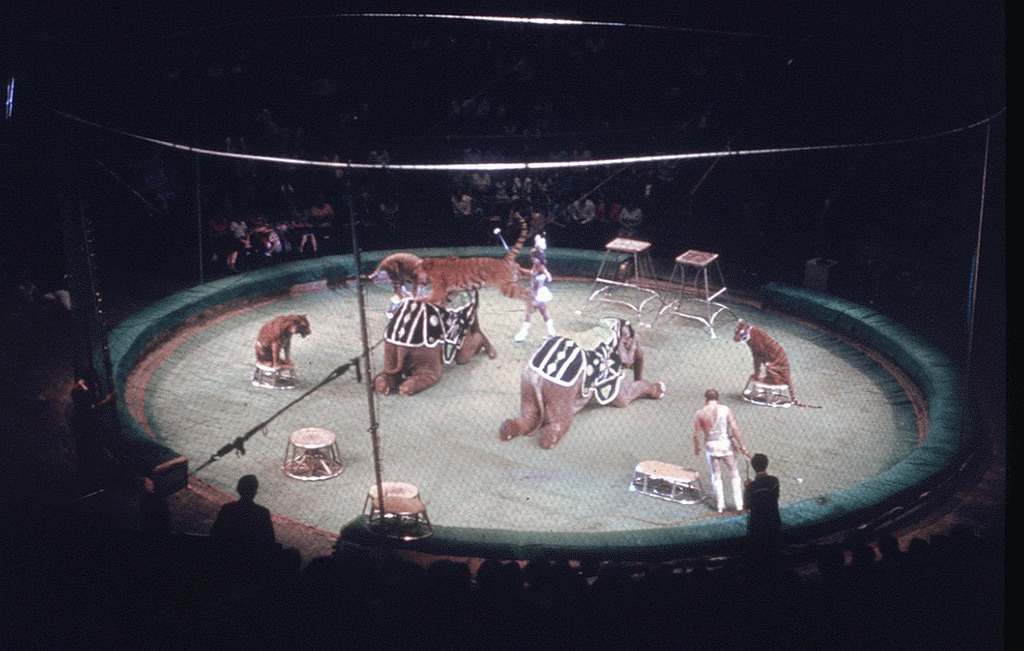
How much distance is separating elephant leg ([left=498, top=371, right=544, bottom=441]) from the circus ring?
13 cm

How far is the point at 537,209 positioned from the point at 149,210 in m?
6.80

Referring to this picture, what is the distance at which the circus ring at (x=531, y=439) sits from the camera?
7.36 m

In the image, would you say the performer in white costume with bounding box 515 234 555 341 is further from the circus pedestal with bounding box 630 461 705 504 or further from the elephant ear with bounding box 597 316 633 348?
the circus pedestal with bounding box 630 461 705 504

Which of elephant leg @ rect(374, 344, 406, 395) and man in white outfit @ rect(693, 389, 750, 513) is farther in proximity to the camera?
elephant leg @ rect(374, 344, 406, 395)

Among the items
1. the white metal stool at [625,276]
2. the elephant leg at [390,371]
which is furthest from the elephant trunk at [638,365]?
the white metal stool at [625,276]

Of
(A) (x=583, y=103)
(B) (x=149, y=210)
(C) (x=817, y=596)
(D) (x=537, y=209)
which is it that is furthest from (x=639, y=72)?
(C) (x=817, y=596)

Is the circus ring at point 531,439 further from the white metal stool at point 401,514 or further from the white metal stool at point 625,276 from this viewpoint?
the white metal stool at point 625,276

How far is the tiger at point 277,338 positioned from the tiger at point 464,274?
1.51 metres

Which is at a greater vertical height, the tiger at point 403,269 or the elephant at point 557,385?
Answer: the tiger at point 403,269

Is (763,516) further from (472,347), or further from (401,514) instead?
(472,347)

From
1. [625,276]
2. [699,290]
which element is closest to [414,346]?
[625,276]

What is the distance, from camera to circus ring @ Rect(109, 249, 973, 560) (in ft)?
24.2

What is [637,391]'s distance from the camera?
10.2 m

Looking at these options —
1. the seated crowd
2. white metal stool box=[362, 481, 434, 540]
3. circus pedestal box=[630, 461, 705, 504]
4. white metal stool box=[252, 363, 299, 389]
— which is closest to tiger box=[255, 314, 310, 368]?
white metal stool box=[252, 363, 299, 389]
